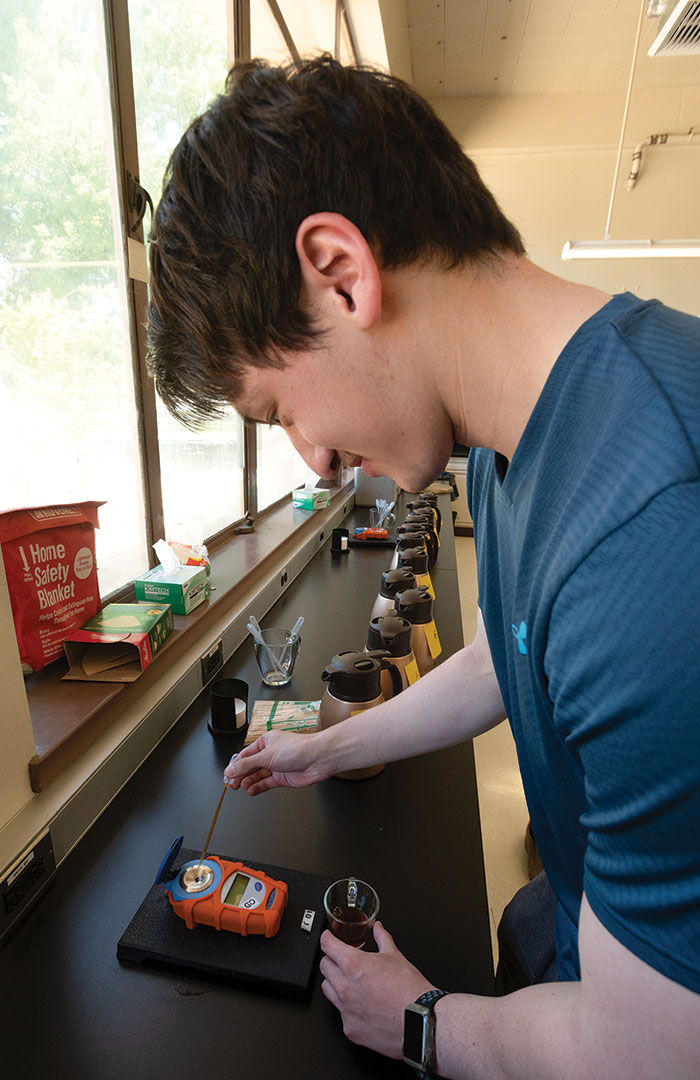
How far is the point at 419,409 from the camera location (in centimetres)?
64

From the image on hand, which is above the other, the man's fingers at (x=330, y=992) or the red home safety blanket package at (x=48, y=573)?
the red home safety blanket package at (x=48, y=573)

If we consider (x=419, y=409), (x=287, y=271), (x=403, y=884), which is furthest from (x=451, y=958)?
(x=287, y=271)

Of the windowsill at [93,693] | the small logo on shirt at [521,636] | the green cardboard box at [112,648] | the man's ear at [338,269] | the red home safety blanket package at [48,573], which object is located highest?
the man's ear at [338,269]

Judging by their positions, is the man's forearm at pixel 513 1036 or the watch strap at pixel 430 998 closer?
the man's forearm at pixel 513 1036

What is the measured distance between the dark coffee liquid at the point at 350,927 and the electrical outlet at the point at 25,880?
40 centimetres

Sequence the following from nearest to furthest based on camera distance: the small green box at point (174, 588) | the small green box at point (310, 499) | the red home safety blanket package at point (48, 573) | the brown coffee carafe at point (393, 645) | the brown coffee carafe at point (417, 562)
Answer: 1. the red home safety blanket package at point (48, 573)
2. the brown coffee carafe at point (393, 645)
3. the small green box at point (174, 588)
4. the brown coffee carafe at point (417, 562)
5. the small green box at point (310, 499)

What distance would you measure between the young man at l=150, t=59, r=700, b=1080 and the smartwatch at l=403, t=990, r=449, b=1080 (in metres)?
0.01

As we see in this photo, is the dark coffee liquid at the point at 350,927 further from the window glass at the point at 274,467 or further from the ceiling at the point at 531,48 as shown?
the ceiling at the point at 531,48

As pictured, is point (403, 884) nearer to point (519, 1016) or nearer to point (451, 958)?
point (451, 958)

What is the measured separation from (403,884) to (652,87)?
7.08 metres

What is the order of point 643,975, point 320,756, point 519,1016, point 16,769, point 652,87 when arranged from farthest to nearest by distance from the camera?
point 652,87, point 320,756, point 16,769, point 519,1016, point 643,975

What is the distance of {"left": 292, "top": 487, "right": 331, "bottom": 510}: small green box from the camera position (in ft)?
9.39

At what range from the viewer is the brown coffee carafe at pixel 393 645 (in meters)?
1.15

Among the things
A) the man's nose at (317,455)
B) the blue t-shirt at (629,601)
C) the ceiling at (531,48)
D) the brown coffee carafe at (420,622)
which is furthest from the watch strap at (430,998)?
the ceiling at (531,48)
